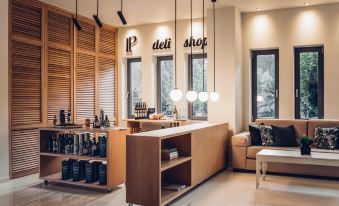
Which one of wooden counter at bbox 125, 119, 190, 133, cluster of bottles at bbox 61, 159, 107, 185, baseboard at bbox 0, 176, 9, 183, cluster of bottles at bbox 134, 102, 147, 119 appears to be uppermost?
cluster of bottles at bbox 134, 102, 147, 119

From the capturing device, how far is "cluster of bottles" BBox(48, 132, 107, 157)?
4820mm

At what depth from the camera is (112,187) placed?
4793 millimetres

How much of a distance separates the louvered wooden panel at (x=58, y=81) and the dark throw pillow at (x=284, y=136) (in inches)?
154

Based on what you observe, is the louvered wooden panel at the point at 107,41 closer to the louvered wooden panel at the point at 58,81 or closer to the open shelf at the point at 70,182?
the louvered wooden panel at the point at 58,81

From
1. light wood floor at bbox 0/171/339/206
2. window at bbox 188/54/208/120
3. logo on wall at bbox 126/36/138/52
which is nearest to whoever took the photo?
light wood floor at bbox 0/171/339/206

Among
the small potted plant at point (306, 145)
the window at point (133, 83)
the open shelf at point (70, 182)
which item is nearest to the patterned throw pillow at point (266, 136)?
the small potted plant at point (306, 145)

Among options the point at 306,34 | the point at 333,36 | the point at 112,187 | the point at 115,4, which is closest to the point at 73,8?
the point at 115,4

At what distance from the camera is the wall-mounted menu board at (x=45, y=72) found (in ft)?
18.6

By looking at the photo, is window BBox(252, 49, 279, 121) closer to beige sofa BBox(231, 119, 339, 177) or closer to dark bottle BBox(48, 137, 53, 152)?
beige sofa BBox(231, 119, 339, 177)

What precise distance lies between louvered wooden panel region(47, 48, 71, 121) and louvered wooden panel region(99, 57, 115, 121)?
98 centimetres

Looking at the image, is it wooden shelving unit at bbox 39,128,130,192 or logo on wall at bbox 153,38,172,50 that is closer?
wooden shelving unit at bbox 39,128,130,192

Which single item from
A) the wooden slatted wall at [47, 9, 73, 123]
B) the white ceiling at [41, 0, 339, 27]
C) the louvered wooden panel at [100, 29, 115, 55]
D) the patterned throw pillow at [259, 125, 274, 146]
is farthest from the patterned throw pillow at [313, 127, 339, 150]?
the louvered wooden panel at [100, 29, 115, 55]

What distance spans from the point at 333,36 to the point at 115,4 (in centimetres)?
395

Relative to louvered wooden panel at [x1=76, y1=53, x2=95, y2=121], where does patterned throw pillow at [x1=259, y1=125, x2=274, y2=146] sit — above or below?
below
